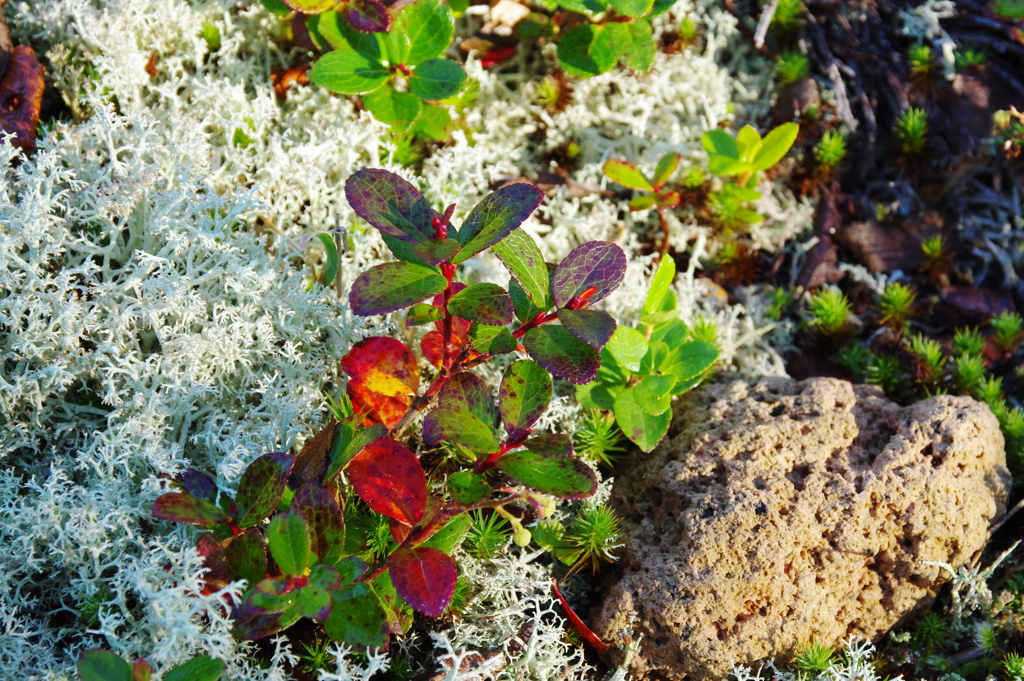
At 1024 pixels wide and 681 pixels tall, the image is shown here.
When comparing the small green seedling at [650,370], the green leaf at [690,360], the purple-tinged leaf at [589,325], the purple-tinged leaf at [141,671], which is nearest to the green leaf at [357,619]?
the purple-tinged leaf at [141,671]

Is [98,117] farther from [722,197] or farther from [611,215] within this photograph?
[722,197]

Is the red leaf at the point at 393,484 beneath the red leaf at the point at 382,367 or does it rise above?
beneath

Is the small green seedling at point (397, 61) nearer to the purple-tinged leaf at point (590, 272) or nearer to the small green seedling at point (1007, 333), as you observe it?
the purple-tinged leaf at point (590, 272)

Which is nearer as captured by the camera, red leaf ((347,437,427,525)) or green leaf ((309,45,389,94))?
red leaf ((347,437,427,525))

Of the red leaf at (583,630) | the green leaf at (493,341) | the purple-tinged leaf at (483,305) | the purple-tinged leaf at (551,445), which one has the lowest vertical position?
the red leaf at (583,630)

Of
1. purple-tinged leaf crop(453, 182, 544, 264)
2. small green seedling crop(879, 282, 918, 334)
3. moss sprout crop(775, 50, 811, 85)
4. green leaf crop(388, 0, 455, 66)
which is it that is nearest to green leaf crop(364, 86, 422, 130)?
green leaf crop(388, 0, 455, 66)

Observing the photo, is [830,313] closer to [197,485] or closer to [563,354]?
[563,354]

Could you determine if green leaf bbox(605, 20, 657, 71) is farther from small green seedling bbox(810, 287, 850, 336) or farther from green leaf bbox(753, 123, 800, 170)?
small green seedling bbox(810, 287, 850, 336)
